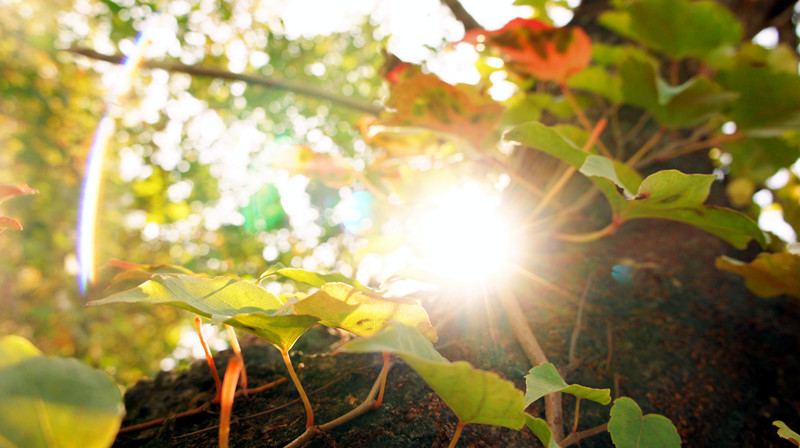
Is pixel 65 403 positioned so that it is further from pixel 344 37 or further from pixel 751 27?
pixel 344 37

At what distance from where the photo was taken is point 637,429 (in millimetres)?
363

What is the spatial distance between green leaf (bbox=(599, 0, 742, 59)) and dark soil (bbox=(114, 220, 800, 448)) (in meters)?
0.45

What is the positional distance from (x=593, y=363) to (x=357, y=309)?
1.38 feet

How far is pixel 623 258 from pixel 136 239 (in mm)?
4341

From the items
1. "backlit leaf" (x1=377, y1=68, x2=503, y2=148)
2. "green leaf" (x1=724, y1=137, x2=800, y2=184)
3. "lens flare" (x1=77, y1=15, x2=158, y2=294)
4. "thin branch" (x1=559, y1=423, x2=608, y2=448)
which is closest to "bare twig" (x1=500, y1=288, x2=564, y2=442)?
"thin branch" (x1=559, y1=423, x2=608, y2=448)

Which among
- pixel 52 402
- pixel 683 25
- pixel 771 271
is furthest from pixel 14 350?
pixel 683 25

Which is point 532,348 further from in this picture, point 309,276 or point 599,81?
point 599,81

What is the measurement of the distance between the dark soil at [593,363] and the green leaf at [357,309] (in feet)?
0.41

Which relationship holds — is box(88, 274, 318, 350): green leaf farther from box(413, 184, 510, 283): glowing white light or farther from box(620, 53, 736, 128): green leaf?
box(620, 53, 736, 128): green leaf

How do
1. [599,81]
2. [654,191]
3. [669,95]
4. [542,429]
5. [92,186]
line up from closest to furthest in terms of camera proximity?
[542,429]
[654,191]
[669,95]
[599,81]
[92,186]

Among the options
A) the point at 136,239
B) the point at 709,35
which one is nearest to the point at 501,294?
the point at 709,35

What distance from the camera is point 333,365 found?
1.65 ft

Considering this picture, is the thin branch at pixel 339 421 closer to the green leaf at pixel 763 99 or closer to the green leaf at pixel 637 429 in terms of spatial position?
the green leaf at pixel 637 429

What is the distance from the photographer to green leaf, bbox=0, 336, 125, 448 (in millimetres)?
203
